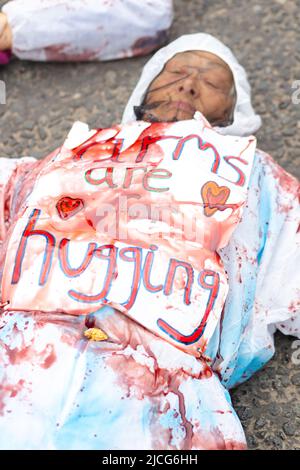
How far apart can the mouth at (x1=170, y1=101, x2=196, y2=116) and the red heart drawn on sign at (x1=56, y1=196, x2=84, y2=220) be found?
1.47 ft

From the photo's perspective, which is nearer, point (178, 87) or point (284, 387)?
point (284, 387)

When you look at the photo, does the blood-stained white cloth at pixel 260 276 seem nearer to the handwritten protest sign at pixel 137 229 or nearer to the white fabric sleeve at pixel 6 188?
the handwritten protest sign at pixel 137 229

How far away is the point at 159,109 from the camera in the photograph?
187 centimetres

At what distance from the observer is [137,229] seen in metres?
1.48

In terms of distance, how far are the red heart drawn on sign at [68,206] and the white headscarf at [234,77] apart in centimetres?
46

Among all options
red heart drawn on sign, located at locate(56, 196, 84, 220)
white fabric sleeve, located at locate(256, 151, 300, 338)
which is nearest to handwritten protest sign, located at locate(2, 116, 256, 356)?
red heart drawn on sign, located at locate(56, 196, 84, 220)

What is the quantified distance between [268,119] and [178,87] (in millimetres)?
405

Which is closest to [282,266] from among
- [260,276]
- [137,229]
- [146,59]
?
[260,276]

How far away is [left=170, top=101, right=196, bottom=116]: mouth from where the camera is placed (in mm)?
1852

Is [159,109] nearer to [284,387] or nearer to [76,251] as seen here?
[76,251]

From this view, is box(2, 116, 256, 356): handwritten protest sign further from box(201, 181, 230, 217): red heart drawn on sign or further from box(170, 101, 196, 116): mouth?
box(170, 101, 196, 116): mouth

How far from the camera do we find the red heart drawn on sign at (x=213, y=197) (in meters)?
1.53

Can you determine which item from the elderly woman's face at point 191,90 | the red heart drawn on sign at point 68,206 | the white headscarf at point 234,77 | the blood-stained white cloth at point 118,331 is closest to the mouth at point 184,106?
the elderly woman's face at point 191,90
